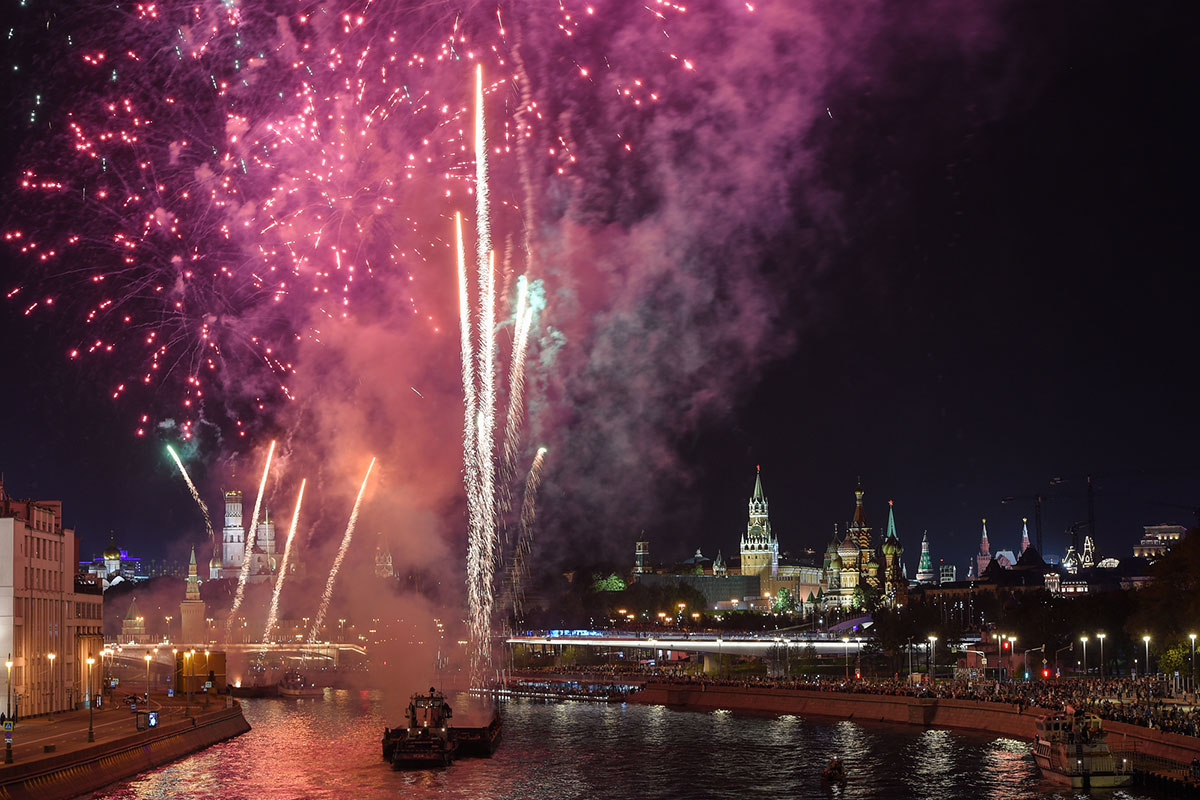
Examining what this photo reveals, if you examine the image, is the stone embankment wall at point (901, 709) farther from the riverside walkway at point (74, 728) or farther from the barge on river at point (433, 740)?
the riverside walkway at point (74, 728)

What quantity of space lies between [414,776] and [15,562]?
17.8m

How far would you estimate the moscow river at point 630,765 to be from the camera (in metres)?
53.6

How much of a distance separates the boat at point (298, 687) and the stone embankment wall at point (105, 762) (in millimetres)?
54585

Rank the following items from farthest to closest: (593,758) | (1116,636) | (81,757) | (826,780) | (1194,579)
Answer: (1116,636) < (1194,579) < (593,758) < (826,780) < (81,757)

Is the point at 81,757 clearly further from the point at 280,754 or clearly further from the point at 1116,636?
the point at 1116,636

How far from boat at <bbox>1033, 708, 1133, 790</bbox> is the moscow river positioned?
0.77m

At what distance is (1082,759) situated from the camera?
170ft

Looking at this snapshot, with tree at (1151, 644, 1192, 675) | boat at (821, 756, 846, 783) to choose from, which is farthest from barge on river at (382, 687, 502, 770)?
tree at (1151, 644, 1192, 675)

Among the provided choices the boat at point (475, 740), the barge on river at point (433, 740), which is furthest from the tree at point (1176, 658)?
the boat at point (475, 740)

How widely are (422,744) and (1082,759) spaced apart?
27.2 meters

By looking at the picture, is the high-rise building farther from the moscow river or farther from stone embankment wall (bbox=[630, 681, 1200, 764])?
stone embankment wall (bbox=[630, 681, 1200, 764])

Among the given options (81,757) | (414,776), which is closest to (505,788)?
(414,776)

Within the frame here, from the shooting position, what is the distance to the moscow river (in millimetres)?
53562

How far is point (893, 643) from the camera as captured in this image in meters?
130
